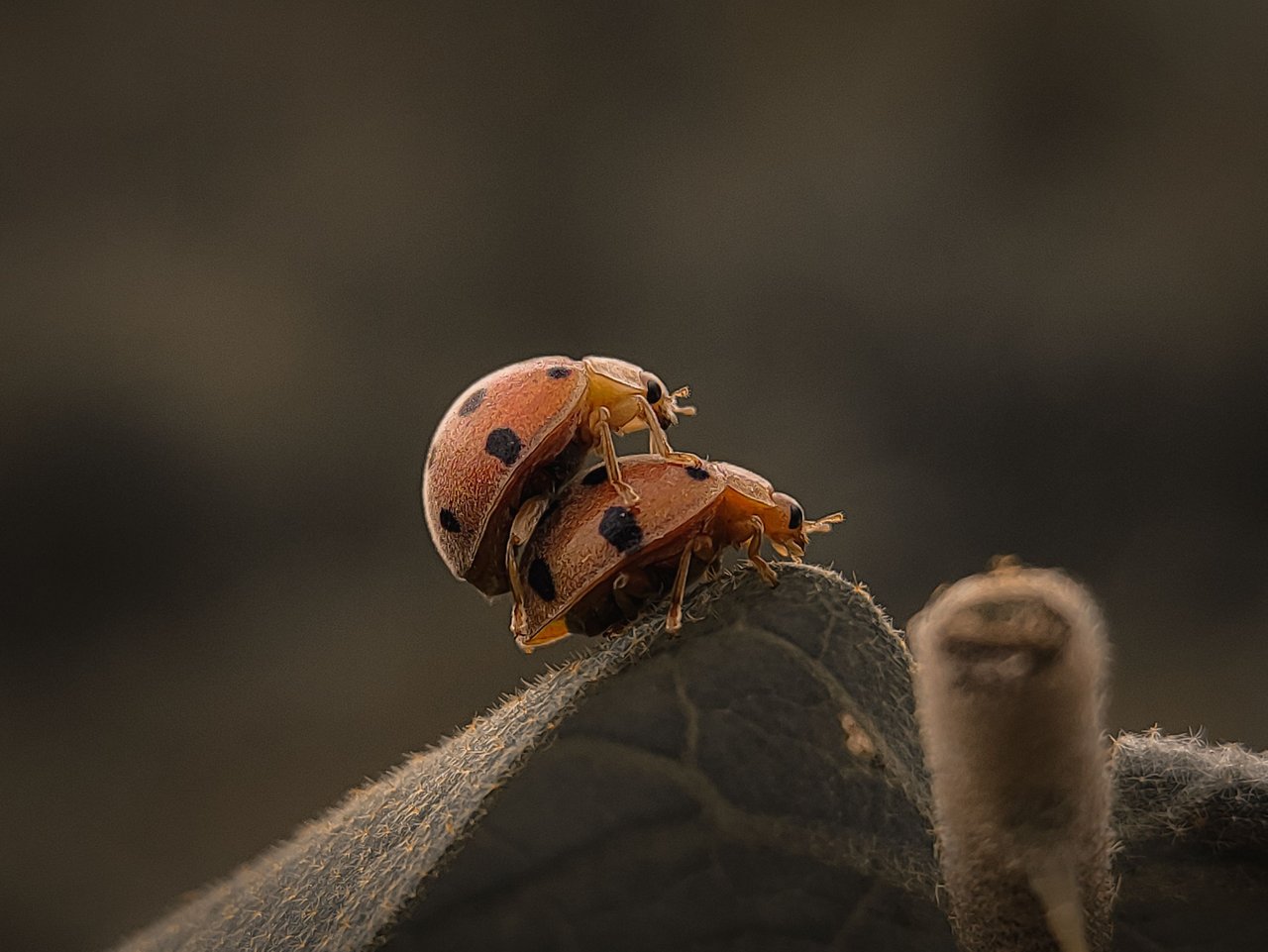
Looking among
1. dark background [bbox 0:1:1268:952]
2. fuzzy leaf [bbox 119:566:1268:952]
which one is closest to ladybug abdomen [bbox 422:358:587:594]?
fuzzy leaf [bbox 119:566:1268:952]

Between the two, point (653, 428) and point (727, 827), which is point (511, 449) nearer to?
point (653, 428)

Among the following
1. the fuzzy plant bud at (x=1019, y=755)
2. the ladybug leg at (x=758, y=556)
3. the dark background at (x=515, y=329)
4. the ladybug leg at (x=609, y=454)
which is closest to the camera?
the fuzzy plant bud at (x=1019, y=755)

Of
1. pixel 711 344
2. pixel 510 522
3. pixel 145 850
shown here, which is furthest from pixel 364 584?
pixel 510 522

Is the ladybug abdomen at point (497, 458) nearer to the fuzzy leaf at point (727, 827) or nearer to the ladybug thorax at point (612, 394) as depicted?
the ladybug thorax at point (612, 394)

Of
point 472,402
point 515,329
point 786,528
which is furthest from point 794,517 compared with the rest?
point 515,329

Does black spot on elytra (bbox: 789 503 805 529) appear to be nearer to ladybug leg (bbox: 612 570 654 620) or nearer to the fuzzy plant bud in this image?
ladybug leg (bbox: 612 570 654 620)

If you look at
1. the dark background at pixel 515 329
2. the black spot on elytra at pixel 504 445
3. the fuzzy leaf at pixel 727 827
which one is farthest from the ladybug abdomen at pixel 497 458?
the dark background at pixel 515 329
